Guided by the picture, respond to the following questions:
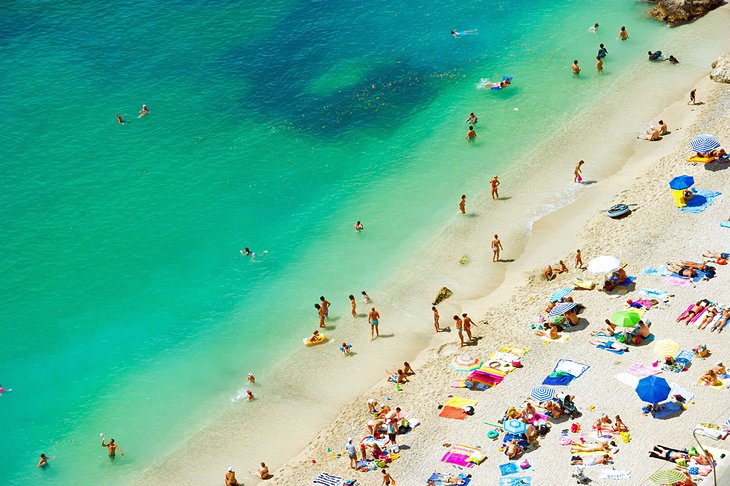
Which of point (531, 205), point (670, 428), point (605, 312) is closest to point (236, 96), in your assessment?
point (531, 205)

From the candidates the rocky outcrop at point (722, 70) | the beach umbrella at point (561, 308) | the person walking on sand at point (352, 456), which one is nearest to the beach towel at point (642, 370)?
the beach umbrella at point (561, 308)

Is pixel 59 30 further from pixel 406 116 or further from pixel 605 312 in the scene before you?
pixel 605 312

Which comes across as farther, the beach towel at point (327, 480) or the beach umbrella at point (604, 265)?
the beach umbrella at point (604, 265)

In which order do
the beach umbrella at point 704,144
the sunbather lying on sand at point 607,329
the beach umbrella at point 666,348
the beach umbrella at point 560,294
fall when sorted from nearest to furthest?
the beach umbrella at point 666,348 → the sunbather lying on sand at point 607,329 → the beach umbrella at point 560,294 → the beach umbrella at point 704,144

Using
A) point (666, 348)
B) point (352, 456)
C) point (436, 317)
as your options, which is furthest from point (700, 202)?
point (352, 456)

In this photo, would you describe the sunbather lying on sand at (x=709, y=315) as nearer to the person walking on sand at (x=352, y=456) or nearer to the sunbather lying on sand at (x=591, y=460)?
the sunbather lying on sand at (x=591, y=460)

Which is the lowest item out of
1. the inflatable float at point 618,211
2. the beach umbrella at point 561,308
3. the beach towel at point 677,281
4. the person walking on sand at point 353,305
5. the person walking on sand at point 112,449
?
the person walking on sand at point 112,449

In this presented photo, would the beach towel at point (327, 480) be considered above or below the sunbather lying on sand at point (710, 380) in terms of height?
below
